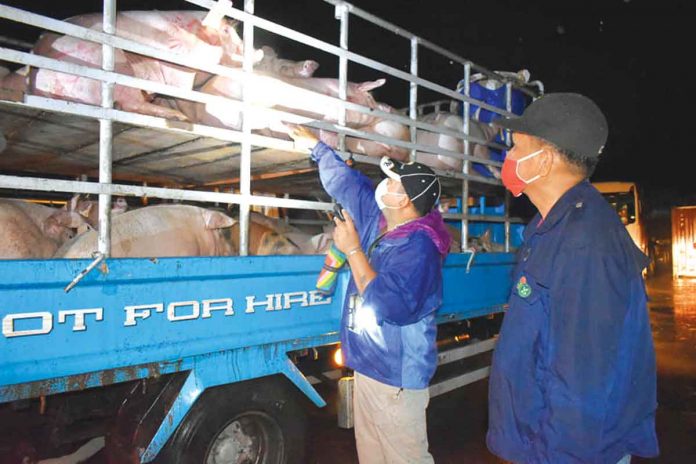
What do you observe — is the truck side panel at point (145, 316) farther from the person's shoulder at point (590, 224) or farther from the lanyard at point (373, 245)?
the person's shoulder at point (590, 224)

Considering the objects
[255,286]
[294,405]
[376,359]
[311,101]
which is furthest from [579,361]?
[311,101]

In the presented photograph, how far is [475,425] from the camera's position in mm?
4551

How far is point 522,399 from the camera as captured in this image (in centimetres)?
149

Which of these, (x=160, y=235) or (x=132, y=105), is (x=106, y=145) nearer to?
(x=132, y=105)

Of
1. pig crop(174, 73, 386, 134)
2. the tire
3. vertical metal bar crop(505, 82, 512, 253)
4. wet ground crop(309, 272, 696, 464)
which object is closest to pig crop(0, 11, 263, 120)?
pig crop(174, 73, 386, 134)

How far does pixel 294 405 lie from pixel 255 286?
0.85 meters

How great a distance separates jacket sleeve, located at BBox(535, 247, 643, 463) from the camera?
1296mm

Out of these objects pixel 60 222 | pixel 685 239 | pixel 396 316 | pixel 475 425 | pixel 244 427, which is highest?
pixel 60 222

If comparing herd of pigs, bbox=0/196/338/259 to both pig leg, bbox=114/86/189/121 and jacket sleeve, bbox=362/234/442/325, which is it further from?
jacket sleeve, bbox=362/234/442/325

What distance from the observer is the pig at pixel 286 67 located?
347cm

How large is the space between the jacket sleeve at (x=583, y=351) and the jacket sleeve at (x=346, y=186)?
5.04 feet

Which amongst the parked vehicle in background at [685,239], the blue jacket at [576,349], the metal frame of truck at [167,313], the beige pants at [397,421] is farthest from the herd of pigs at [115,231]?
the parked vehicle in background at [685,239]

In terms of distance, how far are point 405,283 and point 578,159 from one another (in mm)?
917

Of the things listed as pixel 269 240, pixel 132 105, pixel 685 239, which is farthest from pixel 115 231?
pixel 685 239
